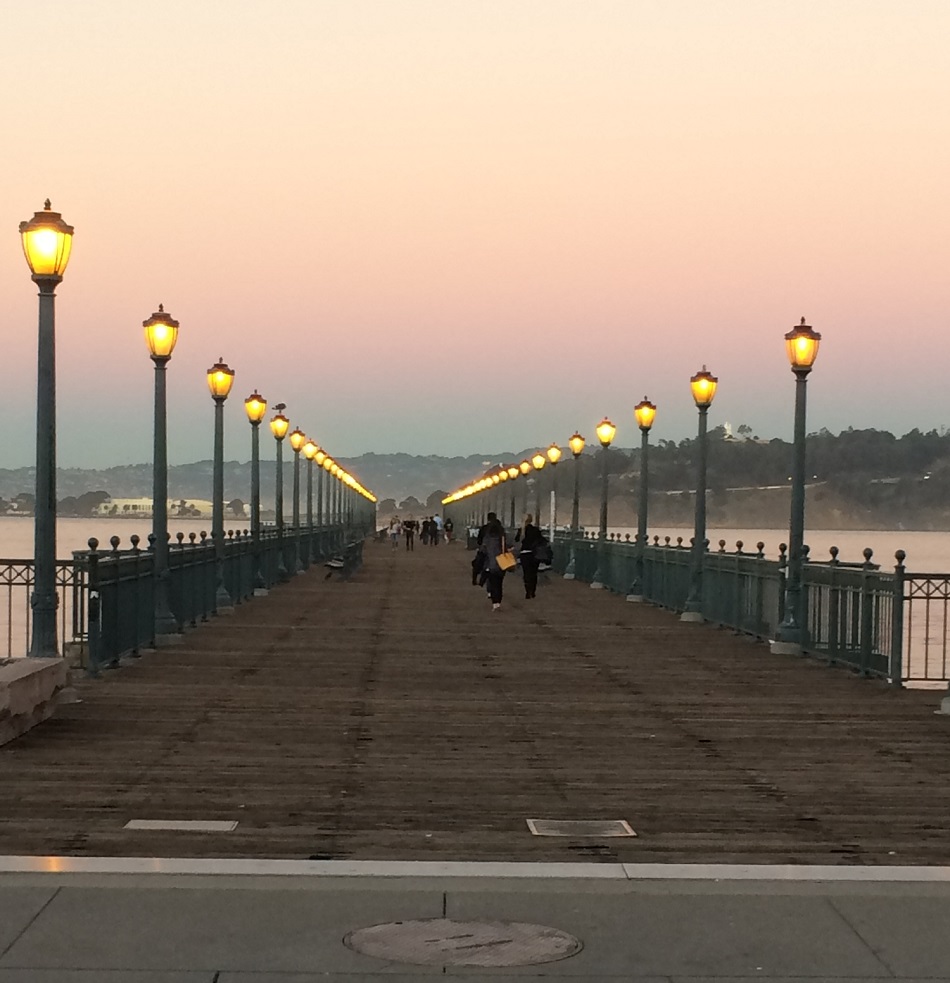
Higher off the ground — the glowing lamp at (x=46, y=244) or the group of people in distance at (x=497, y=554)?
the glowing lamp at (x=46, y=244)

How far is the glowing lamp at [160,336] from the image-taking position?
24.6m

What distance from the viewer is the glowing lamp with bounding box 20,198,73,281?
638 inches

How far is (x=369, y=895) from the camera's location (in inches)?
310

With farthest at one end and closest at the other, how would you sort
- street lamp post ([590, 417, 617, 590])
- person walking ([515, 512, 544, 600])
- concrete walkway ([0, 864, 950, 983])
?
1. street lamp post ([590, 417, 617, 590])
2. person walking ([515, 512, 544, 600])
3. concrete walkway ([0, 864, 950, 983])

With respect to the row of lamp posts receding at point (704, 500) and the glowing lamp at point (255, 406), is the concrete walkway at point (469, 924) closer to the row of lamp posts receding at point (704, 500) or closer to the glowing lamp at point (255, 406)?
the row of lamp posts receding at point (704, 500)

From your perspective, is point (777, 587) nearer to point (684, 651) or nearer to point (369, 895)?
point (684, 651)

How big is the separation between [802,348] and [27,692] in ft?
44.9

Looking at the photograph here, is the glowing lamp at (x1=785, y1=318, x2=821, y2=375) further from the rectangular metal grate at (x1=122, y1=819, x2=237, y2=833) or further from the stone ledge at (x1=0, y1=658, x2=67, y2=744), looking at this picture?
the rectangular metal grate at (x1=122, y1=819, x2=237, y2=833)

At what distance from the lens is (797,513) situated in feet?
79.4

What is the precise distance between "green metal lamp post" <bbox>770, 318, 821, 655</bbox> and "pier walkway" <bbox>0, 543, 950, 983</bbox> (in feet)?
7.93

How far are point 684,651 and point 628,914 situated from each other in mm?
16335

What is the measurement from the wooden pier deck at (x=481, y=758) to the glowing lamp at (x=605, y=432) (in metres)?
22.9

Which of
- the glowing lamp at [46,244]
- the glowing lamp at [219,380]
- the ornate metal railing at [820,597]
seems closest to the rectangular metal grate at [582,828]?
the ornate metal railing at [820,597]

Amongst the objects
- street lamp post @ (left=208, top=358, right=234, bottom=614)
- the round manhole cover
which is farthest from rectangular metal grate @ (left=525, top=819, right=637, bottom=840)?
street lamp post @ (left=208, top=358, right=234, bottom=614)
